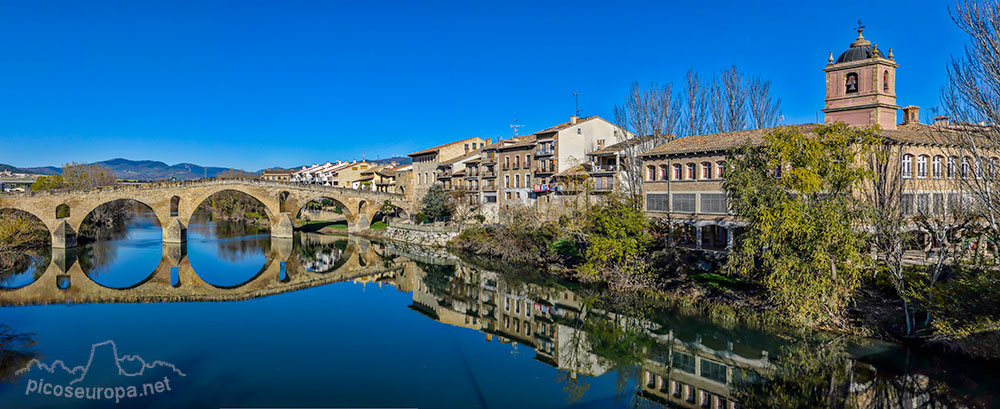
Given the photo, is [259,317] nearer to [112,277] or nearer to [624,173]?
[112,277]

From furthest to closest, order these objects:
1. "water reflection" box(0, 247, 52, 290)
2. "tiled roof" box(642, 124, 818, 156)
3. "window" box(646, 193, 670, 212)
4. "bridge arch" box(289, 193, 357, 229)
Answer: "bridge arch" box(289, 193, 357, 229), "window" box(646, 193, 670, 212), "water reflection" box(0, 247, 52, 290), "tiled roof" box(642, 124, 818, 156)

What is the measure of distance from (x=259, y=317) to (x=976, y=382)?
2393 centimetres

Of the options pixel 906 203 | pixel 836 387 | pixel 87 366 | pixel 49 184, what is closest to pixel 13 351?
pixel 87 366

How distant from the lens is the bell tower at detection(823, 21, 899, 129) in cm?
2528

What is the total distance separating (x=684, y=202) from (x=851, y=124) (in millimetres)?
8386

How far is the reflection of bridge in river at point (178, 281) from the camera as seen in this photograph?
26109 millimetres

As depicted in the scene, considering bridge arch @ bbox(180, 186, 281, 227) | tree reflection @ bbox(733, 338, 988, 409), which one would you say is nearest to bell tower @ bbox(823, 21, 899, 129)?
tree reflection @ bbox(733, 338, 988, 409)

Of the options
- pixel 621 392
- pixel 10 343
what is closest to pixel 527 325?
pixel 621 392

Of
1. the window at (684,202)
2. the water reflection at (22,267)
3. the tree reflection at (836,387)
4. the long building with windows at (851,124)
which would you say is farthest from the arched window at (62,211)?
the tree reflection at (836,387)

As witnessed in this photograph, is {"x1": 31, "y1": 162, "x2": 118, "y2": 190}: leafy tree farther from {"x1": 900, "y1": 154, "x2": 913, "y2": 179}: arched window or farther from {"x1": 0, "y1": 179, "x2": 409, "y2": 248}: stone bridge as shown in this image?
{"x1": 900, "y1": 154, "x2": 913, "y2": 179}: arched window

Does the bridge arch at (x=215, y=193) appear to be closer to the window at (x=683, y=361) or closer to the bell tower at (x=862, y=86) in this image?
the window at (x=683, y=361)

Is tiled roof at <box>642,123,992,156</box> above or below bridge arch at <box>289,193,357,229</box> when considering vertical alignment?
above

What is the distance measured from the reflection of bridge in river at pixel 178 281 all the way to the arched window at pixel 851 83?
90.4ft

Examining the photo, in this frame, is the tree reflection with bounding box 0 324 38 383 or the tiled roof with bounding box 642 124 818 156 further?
the tiled roof with bounding box 642 124 818 156
